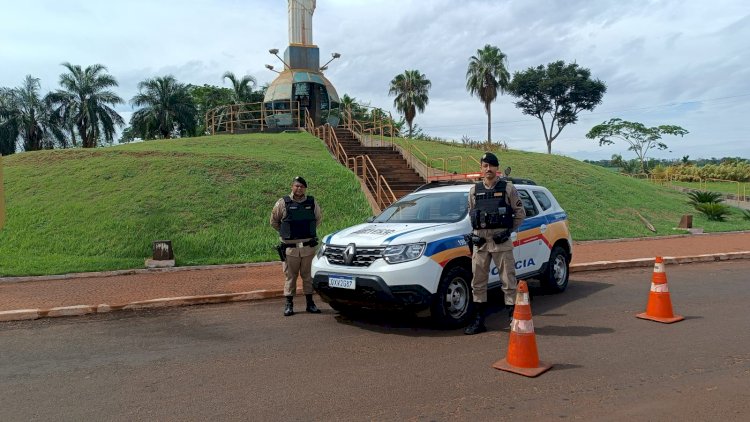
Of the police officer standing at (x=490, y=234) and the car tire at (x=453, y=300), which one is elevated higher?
the police officer standing at (x=490, y=234)

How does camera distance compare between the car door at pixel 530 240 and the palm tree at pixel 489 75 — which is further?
the palm tree at pixel 489 75

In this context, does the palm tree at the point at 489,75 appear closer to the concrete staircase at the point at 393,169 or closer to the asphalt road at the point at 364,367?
the concrete staircase at the point at 393,169

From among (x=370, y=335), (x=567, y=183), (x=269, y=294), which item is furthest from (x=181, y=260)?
(x=567, y=183)

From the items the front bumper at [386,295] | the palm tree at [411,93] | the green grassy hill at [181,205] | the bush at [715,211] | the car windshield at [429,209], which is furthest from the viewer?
the palm tree at [411,93]

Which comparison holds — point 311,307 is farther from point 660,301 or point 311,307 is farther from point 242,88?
point 242,88

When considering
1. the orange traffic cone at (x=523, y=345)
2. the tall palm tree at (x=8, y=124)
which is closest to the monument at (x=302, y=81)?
the tall palm tree at (x=8, y=124)

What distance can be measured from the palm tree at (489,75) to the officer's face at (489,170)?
42607 millimetres

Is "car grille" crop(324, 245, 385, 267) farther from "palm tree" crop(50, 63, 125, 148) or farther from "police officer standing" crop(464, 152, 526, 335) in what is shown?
"palm tree" crop(50, 63, 125, 148)

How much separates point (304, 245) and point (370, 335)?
67.2 inches

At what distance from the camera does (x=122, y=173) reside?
1464cm

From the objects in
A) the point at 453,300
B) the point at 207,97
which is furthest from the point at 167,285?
the point at 207,97

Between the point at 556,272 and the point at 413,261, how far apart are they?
332cm

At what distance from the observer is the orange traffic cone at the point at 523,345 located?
15.1 feet

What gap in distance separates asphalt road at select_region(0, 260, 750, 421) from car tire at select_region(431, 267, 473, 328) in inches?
7.1
